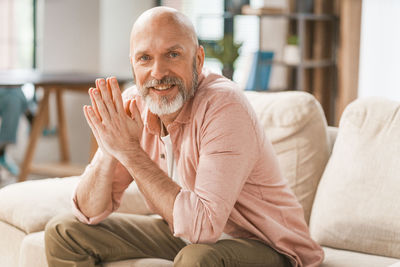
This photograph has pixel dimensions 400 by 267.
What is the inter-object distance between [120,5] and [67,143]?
4.30ft

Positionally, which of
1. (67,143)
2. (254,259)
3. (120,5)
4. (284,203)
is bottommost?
(67,143)

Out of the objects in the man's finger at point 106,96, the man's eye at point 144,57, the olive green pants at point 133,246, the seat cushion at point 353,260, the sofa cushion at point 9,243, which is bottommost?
the sofa cushion at point 9,243

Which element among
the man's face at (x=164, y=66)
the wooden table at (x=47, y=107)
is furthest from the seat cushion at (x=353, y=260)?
the wooden table at (x=47, y=107)

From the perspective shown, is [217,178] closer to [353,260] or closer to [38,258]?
[353,260]

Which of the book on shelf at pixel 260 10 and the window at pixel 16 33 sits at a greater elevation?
the book on shelf at pixel 260 10

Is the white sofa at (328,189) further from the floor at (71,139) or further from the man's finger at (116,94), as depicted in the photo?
the floor at (71,139)

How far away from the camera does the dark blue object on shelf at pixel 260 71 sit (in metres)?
4.48

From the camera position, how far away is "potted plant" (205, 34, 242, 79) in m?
4.56

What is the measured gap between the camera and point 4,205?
215 centimetres

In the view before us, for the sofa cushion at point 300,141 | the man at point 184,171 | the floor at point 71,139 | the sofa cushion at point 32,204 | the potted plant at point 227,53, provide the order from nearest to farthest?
the man at point 184,171 < the sofa cushion at point 32,204 < the sofa cushion at point 300,141 < the potted plant at point 227,53 < the floor at point 71,139

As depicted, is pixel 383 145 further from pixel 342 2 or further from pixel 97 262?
pixel 342 2

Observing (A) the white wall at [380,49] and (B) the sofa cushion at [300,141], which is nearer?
(B) the sofa cushion at [300,141]

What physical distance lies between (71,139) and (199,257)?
446 cm

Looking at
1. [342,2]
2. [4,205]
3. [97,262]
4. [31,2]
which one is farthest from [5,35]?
[97,262]
